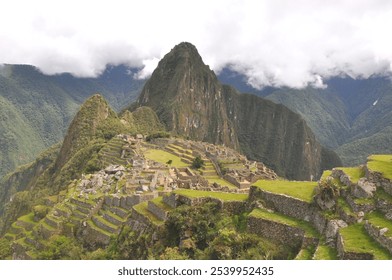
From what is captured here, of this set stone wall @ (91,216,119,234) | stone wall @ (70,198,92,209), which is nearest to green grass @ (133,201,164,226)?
stone wall @ (91,216,119,234)

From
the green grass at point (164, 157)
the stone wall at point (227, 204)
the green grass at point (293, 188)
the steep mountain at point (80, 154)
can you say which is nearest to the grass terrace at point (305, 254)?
the green grass at point (293, 188)

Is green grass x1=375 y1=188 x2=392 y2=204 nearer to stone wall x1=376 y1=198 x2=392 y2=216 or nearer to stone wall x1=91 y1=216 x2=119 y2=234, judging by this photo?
stone wall x1=376 y1=198 x2=392 y2=216

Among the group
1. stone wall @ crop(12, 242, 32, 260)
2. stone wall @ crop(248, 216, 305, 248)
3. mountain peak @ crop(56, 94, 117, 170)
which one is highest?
mountain peak @ crop(56, 94, 117, 170)

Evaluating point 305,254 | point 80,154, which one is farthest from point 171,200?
point 80,154

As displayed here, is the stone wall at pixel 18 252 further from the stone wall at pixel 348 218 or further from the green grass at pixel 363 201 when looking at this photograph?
the green grass at pixel 363 201

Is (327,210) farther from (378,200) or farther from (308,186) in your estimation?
(308,186)
